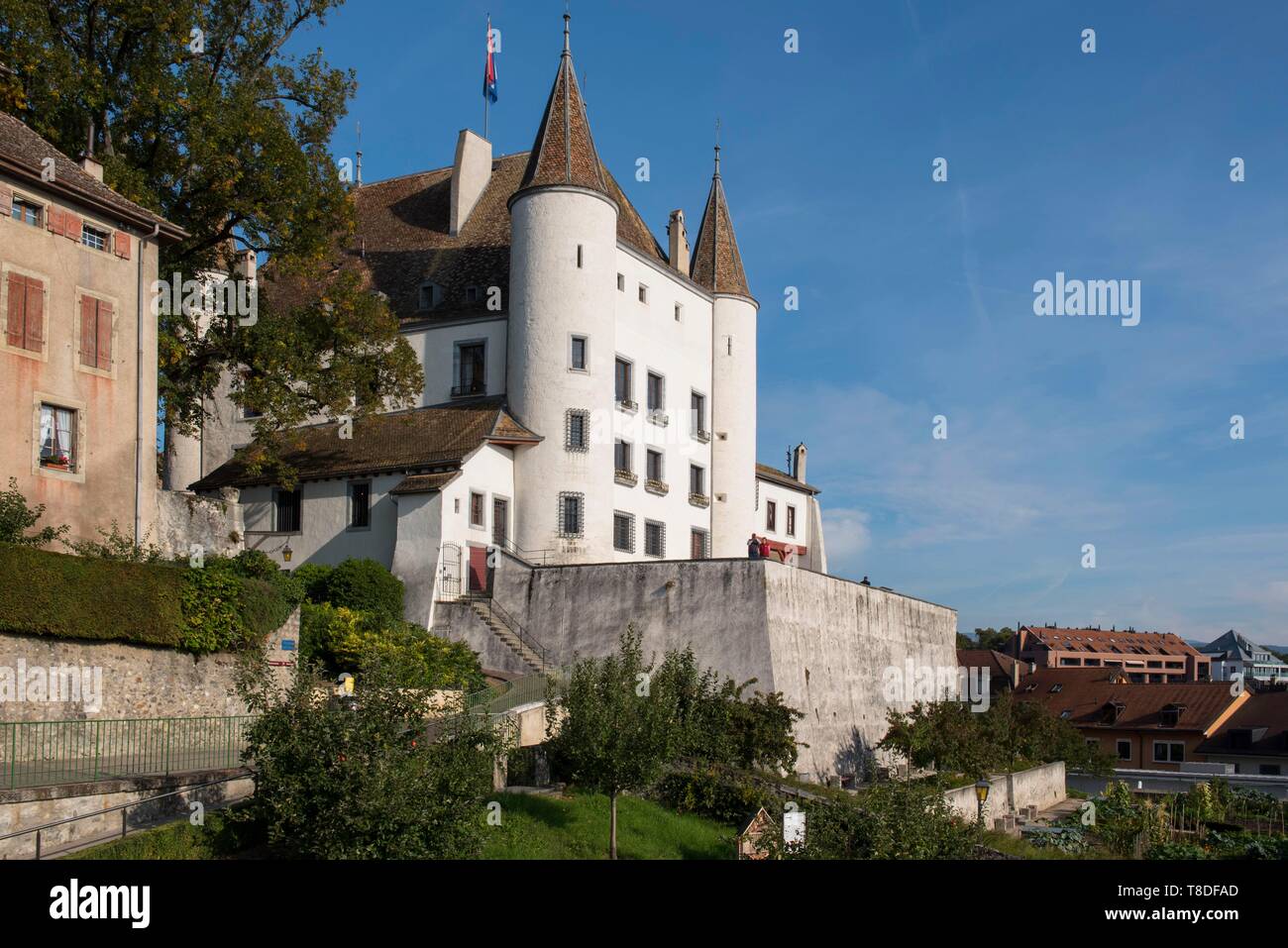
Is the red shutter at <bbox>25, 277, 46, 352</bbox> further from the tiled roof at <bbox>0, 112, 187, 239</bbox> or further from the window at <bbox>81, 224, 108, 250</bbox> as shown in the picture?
the tiled roof at <bbox>0, 112, 187, 239</bbox>

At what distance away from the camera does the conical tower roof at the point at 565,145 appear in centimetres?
4322

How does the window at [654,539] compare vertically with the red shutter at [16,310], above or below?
below

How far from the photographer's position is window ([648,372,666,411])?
46.1 m

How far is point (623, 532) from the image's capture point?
44125 millimetres

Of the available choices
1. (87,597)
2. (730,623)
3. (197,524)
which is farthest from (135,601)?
(730,623)

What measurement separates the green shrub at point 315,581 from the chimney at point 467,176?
636 inches

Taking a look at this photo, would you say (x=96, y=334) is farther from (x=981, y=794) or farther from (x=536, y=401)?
(x=981, y=794)

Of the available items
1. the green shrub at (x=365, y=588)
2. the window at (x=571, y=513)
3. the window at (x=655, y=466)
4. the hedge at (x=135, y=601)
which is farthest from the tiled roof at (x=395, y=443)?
the hedge at (x=135, y=601)

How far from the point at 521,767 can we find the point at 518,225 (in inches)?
820

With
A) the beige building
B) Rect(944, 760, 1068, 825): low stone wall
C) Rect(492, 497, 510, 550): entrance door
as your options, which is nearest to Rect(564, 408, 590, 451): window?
Rect(492, 497, 510, 550): entrance door

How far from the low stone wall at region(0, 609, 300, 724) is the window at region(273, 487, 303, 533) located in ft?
46.4

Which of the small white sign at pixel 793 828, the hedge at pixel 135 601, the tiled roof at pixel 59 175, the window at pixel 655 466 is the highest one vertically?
the tiled roof at pixel 59 175

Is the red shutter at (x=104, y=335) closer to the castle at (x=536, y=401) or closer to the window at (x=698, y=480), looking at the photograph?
the castle at (x=536, y=401)
